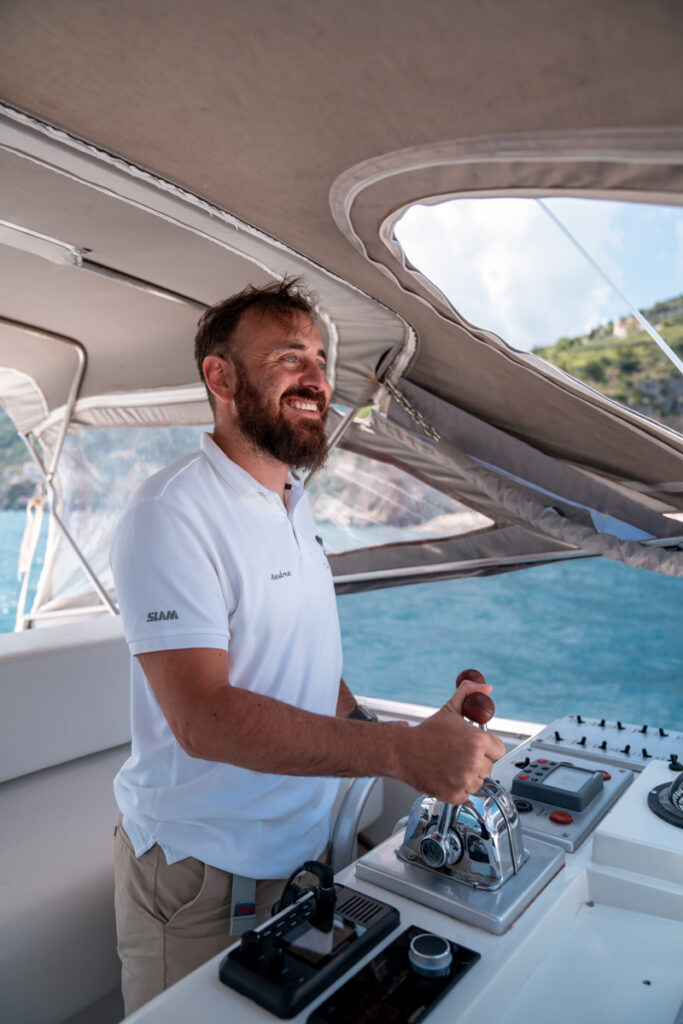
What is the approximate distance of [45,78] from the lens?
3.44 ft

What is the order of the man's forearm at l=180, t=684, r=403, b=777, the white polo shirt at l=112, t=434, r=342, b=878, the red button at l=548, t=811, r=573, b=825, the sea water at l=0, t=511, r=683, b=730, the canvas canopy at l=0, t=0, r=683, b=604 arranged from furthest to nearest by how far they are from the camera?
the sea water at l=0, t=511, r=683, b=730, the red button at l=548, t=811, r=573, b=825, the white polo shirt at l=112, t=434, r=342, b=878, the man's forearm at l=180, t=684, r=403, b=777, the canvas canopy at l=0, t=0, r=683, b=604

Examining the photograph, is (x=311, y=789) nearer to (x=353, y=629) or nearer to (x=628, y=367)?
(x=628, y=367)

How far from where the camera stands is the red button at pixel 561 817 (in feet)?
4.04

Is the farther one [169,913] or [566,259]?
[566,259]

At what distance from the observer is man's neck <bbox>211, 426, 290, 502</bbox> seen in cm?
143

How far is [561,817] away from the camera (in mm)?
1241

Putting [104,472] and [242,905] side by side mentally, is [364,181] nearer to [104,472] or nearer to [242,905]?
[242,905]

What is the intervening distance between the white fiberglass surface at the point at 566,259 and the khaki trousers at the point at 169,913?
114cm

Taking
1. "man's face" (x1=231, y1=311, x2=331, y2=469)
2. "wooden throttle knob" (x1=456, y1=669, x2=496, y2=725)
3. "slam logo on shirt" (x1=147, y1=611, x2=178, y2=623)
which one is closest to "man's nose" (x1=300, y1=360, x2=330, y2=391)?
"man's face" (x1=231, y1=311, x2=331, y2=469)

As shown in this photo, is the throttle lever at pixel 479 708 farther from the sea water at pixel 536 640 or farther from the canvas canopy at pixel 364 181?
the sea water at pixel 536 640

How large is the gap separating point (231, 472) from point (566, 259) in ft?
2.59

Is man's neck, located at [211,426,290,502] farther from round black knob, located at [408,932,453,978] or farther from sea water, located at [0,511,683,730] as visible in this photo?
sea water, located at [0,511,683,730]

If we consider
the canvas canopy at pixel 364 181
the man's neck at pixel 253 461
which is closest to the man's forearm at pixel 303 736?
the man's neck at pixel 253 461

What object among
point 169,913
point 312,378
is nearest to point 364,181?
point 312,378
